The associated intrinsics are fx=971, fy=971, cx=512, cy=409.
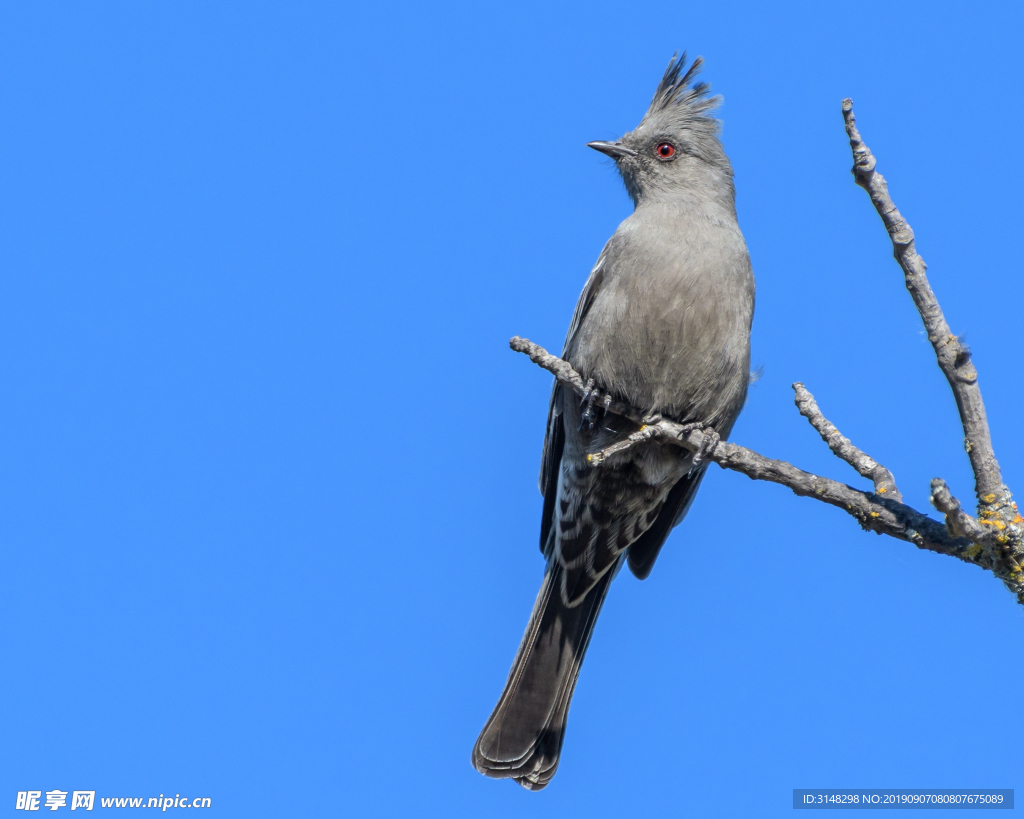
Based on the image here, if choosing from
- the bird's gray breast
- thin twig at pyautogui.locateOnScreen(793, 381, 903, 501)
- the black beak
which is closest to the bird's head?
the black beak

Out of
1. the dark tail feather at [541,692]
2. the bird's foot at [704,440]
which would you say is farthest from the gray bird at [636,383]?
the bird's foot at [704,440]

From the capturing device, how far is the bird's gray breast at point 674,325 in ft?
21.0

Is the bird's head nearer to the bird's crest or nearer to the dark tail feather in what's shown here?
the bird's crest

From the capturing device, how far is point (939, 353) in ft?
13.4

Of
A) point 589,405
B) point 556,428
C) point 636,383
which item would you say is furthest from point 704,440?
point 556,428

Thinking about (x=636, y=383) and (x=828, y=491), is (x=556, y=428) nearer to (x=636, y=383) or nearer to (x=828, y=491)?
(x=636, y=383)

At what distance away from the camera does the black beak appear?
781cm

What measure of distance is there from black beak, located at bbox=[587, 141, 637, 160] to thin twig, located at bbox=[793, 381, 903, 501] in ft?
11.6

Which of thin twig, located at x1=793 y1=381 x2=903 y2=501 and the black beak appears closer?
thin twig, located at x1=793 y1=381 x2=903 y2=501

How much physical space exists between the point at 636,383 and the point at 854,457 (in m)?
1.95

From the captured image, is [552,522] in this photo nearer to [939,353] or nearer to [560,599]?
[560,599]

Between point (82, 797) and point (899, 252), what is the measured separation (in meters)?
7.21

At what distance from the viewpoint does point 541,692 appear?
7.18m

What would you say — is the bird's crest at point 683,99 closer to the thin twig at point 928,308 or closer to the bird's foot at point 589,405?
the bird's foot at point 589,405
